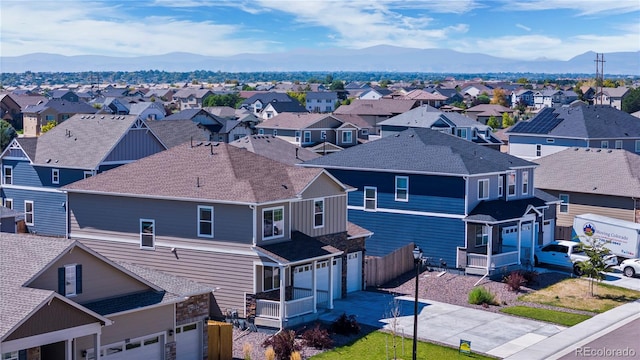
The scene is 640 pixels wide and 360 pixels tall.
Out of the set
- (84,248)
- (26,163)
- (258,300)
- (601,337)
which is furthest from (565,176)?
(84,248)

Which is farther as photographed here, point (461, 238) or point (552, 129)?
point (552, 129)

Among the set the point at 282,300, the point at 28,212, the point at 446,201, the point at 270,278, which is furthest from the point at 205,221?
the point at 28,212

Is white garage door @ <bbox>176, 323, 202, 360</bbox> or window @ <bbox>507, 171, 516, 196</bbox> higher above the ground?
window @ <bbox>507, 171, 516, 196</bbox>

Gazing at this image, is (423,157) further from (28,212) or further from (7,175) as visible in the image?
(7,175)

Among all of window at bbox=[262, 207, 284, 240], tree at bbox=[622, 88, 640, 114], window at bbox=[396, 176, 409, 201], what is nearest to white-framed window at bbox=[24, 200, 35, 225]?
window at bbox=[396, 176, 409, 201]

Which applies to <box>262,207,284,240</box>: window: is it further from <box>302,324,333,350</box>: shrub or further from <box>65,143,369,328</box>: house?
<box>302,324,333,350</box>: shrub

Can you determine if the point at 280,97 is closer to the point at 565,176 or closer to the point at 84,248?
the point at 565,176
